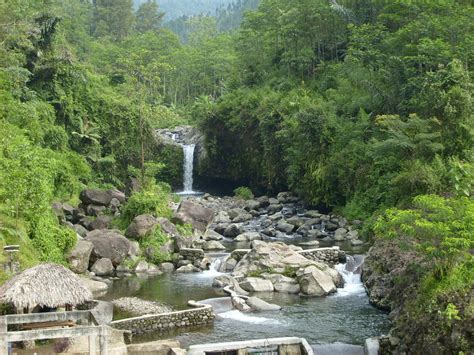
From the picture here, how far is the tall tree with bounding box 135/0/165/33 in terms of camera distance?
9550cm

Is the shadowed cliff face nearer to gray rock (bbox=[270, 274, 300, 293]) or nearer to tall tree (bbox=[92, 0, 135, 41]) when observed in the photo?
gray rock (bbox=[270, 274, 300, 293])

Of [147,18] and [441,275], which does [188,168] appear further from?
[147,18]

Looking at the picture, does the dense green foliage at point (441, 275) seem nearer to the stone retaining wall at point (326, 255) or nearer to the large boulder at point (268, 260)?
the large boulder at point (268, 260)

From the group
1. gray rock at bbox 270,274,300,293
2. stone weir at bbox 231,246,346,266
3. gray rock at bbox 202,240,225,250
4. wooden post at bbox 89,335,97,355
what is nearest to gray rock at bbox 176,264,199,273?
stone weir at bbox 231,246,346,266

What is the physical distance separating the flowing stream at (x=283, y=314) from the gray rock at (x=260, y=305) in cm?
35

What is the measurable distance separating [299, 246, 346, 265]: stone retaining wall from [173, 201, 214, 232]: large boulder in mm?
9059

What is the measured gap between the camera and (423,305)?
53.7ft

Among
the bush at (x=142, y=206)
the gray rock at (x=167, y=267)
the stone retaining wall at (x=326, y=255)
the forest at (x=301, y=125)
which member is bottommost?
the gray rock at (x=167, y=267)

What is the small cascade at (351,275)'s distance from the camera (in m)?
24.6

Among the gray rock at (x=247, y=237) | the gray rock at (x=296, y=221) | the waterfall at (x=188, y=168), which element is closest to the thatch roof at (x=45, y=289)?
the gray rock at (x=247, y=237)

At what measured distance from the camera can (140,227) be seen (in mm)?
30609

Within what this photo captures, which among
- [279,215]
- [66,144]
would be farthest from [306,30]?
[66,144]

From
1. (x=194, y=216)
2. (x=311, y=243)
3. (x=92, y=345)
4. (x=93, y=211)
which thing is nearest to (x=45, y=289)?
(x=92, y=345)

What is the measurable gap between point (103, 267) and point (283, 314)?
32.6ft
